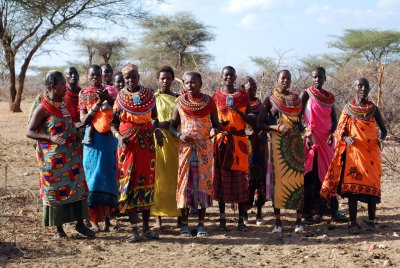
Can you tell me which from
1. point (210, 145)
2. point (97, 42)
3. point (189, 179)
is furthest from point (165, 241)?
point (97, 42)

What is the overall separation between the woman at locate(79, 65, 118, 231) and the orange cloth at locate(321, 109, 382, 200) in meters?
2.37

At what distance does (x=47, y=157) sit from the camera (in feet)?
17.7

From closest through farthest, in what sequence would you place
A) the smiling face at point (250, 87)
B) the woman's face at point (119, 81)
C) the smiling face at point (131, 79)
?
the smiling face at point (131, 79), the woman's face at point (119, 81), the smiling face at point (250, 87)

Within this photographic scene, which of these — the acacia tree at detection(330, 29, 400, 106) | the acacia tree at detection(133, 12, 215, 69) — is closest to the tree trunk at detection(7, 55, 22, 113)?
the acacia tree at detection(133, 12, 215, 69)

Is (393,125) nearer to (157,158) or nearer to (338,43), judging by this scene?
(157,158)

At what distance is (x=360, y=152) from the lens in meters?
5.94

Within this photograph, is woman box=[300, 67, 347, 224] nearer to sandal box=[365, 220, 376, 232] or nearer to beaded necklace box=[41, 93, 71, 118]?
sandal box=[365, 220, 376, 232]

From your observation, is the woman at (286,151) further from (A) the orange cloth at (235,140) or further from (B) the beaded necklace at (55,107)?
(B) the beaded necklace at (55,107)

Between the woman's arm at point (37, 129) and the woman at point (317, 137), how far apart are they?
276cm

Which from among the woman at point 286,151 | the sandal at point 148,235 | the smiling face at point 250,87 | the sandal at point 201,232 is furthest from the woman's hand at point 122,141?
the smiling face at point 250,87

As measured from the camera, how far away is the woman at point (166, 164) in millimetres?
6105

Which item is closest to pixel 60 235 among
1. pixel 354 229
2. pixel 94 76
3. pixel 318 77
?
pixel 94 76

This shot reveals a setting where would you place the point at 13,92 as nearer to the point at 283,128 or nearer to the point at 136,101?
the point at 136,101

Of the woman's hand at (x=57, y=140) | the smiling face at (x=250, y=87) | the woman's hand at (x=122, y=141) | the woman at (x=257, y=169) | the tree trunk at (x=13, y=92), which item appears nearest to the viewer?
the woman's hand at (x=57, y=140)
